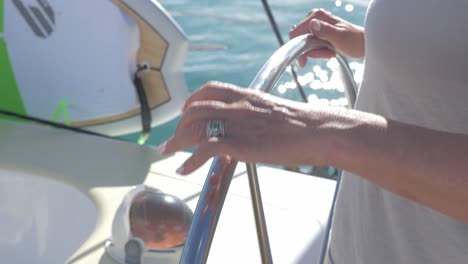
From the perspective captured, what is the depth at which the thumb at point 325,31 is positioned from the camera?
986mm

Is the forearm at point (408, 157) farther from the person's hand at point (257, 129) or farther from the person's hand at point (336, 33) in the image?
the person's hand at point (336, 33)

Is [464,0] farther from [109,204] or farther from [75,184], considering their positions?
[75,184]

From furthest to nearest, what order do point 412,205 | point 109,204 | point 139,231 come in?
point 109,204, point 139,231, point 412,205

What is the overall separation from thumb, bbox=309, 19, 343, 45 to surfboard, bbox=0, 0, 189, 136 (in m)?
1.08

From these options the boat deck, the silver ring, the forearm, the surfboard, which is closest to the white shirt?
the forearm

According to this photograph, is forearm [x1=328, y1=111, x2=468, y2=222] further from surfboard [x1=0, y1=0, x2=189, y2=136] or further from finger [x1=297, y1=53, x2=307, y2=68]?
surfboard [x1=0, y1=0, x2=189, y2=136]

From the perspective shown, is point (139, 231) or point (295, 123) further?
point (139, 231)

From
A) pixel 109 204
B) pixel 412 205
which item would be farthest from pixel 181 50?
pixel 412 205

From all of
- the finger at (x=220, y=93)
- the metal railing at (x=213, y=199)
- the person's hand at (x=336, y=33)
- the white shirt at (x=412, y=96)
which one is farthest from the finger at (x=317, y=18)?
the finger at (x=220, y=93)

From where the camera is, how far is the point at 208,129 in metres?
0.53

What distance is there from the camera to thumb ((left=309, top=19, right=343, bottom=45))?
3.24ft

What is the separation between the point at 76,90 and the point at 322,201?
887 millimetres

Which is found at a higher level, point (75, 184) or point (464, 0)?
point (464, 0)

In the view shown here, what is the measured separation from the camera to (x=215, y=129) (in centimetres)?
53
